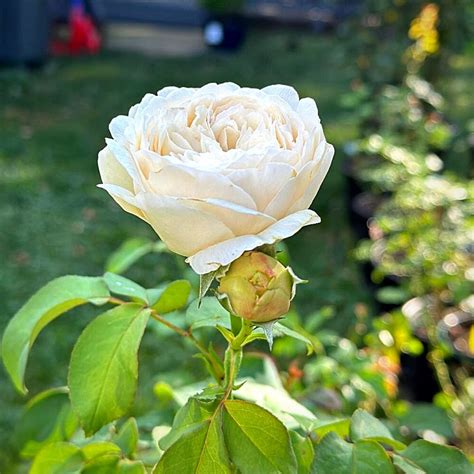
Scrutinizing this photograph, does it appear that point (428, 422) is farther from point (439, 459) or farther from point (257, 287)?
point (257, 287)

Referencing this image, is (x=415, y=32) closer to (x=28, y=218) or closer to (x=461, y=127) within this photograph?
(x=461, y=127)

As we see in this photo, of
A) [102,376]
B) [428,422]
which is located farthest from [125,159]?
[428,422]

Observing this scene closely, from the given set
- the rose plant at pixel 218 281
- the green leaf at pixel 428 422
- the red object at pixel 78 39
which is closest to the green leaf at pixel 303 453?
the rose plant at pixel 218 281

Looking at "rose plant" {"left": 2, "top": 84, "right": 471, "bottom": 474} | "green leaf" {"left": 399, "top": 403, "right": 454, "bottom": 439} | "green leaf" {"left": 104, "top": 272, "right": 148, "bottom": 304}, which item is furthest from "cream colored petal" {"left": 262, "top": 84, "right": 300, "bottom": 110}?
"green leaf" {"left": 399, "top": 403, "right": 454, "bottom": 439}

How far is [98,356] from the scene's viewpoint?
79 cm

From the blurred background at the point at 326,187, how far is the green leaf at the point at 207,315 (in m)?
0.35

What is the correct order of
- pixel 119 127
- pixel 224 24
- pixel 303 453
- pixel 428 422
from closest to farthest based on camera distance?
1. pixel 119 127
2. pixel 303 453
3. pixel 428 422
4. pixel 224 24

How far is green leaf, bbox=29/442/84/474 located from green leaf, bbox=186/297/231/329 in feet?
0.69

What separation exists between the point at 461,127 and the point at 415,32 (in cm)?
155

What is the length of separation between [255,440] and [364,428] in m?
0.17

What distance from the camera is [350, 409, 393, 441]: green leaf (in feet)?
2.63

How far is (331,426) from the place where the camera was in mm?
873

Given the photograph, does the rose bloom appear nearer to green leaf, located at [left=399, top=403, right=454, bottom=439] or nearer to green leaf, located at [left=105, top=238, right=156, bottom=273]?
green leaf, located at [left=105, top=238, right=156, bottom=273]

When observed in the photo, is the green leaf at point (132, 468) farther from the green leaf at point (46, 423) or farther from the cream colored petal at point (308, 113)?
the cream colored petal at point (308, 113)
